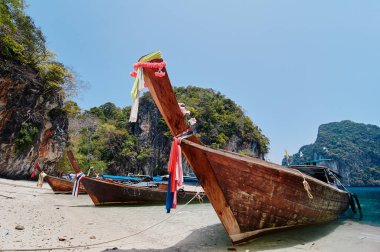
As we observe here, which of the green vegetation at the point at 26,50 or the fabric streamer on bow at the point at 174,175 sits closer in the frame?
the fabric streamer on bow at the point at 174,175

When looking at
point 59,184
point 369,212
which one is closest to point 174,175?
point 59,184

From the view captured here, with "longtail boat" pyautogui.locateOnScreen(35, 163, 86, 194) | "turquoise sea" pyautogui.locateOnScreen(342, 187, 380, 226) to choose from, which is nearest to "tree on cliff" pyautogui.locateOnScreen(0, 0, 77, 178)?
"longtail boat" pyautogui.locateOnScreen(35, 163, 86, 194)

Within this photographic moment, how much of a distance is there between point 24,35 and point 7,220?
55.5ft

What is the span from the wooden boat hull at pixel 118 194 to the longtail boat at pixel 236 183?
287 inches

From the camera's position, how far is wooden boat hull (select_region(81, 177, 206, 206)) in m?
10.1

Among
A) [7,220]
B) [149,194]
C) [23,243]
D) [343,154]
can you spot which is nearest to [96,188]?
[149,194]

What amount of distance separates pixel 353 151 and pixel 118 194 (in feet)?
376

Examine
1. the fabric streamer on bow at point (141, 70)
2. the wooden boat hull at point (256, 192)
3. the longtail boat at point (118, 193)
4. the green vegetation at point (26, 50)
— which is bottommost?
the longtail boat at point (118, 193)

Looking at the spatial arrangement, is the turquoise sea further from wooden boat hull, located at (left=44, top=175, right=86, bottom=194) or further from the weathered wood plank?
wooden boat hull, located at (left=44, top=175, right=86, bottom=194)

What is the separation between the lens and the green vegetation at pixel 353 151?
308ft

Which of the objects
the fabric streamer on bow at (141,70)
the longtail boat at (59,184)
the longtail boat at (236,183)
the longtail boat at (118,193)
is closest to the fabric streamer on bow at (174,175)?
the longtail boat at (236,183)

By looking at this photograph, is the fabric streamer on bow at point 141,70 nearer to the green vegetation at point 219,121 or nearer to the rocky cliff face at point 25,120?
the rocky cliff face at point 25,120

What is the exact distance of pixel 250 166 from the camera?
4543 mm

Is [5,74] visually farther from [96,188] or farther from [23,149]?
[96,188]
